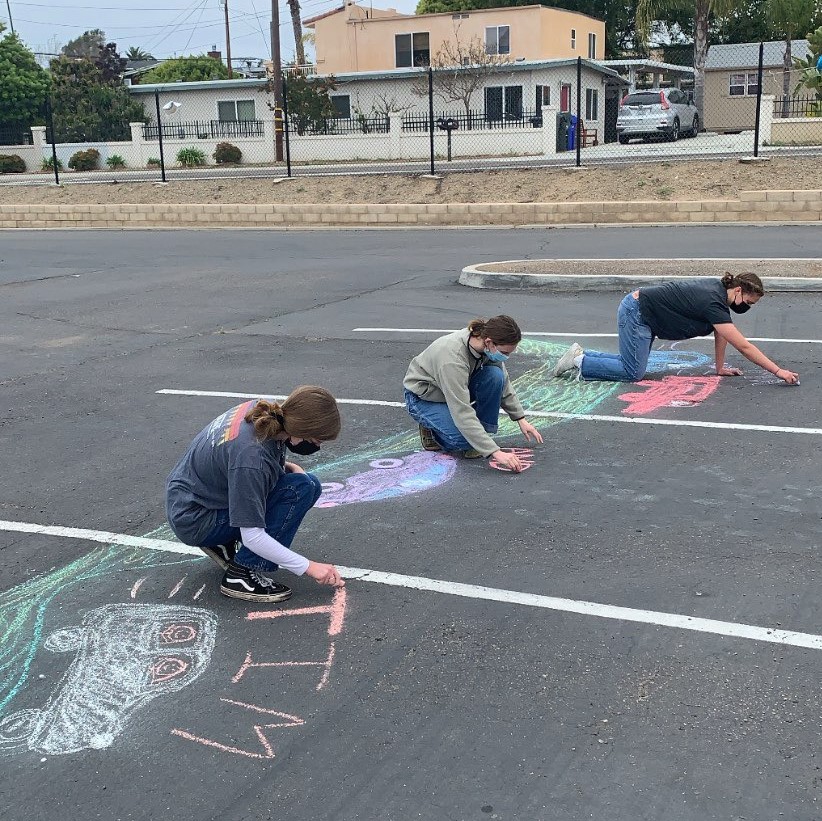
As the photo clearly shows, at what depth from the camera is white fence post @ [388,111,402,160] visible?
37906mm

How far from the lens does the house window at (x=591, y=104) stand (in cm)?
4256

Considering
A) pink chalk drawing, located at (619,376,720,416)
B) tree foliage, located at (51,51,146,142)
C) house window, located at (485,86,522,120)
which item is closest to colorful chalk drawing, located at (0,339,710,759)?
pink chalk drawing, located at (619,376,720,416)

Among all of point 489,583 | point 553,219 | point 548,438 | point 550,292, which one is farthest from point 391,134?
point 489,583

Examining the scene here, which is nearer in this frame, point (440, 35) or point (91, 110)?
point (91, 110)

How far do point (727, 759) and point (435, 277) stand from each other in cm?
1202

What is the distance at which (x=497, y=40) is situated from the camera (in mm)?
47094

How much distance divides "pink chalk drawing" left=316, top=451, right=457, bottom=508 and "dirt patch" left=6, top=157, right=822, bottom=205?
15448mm

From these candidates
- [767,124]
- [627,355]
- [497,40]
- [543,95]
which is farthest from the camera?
[497,40]

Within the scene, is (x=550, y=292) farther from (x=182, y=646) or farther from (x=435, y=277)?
(x=182, y=646)

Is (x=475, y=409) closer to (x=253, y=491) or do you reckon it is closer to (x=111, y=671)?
(x=253, y=491)

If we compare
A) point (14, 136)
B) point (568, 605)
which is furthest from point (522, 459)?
point (14, 136)

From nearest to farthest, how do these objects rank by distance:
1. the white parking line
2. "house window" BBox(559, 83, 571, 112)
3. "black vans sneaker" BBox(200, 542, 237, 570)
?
"black vans sneaker" BBox(200, 542, 237, 570) → the white parking line → "house window" BBox(559, 83, 571, 112)

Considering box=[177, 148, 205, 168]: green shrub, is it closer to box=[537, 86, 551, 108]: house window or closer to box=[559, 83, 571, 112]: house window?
box=[537, 86, 551, 108]: house window

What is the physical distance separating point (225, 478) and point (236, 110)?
44569mm
